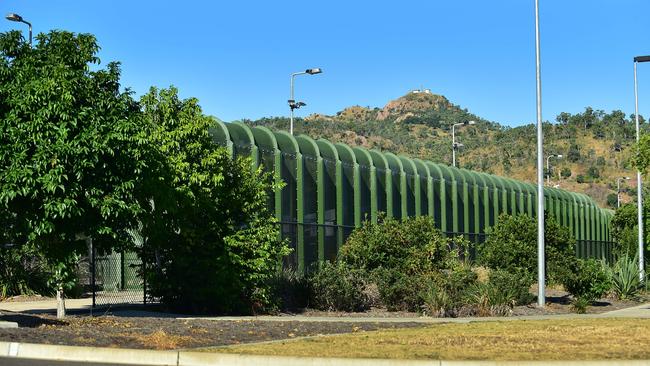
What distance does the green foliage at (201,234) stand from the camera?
23.2 metres

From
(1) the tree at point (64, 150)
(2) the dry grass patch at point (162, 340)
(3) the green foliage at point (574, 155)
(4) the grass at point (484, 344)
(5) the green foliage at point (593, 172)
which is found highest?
(3) the green foliage at point (574, 155)

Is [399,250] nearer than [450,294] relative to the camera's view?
No

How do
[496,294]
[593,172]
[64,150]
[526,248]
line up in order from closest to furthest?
[64,150] → [496,294] → [526,248] → [593,172]

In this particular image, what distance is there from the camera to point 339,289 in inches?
1014

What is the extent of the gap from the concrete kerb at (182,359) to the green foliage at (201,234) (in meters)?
9.17

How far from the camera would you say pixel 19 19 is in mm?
32438

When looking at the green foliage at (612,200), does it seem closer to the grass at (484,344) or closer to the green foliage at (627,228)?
the green foliage at (627,228)

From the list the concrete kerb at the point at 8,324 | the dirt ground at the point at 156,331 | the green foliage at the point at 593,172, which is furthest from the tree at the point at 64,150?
the green foliage at the point at 593,172

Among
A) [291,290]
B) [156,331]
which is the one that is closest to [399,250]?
[291,290]

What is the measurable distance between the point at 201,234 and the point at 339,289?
4438 mm

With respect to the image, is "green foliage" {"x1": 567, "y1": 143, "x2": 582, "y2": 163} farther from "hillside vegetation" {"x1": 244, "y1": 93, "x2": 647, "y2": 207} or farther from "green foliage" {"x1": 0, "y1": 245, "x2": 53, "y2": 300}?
"green foliage" {"x1": 0, "y1": 245, "x2": 53, "y2": 300}

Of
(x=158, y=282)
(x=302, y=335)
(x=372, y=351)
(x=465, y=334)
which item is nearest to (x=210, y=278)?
(x=158, y=282)

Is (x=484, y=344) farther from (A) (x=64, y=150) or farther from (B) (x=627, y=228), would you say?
(B) (x=627, y=228)

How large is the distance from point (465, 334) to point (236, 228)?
362 inches
